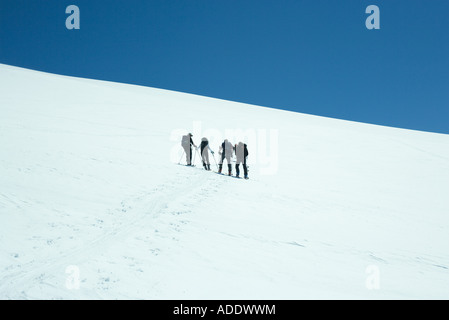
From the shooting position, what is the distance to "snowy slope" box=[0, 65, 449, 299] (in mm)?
5238

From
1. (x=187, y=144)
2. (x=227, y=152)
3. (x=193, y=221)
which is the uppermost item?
(x=187, y=144)

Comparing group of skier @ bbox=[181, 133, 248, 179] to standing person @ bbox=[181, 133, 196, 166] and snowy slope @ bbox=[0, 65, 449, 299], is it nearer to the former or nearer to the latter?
standing person @ bbox=[181, 133, 196, 166]

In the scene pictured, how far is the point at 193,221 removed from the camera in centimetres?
766

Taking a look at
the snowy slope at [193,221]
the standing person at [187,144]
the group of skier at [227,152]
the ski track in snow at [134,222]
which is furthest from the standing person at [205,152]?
the ski track in snow at [134,222]

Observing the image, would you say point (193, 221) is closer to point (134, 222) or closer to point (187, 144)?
point (134, 222)

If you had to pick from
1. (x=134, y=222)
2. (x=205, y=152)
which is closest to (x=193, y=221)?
(x=134, y=222)

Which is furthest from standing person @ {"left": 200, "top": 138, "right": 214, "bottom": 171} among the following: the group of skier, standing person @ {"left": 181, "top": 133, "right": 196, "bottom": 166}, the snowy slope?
the snowy slope

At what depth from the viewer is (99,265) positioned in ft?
17.2

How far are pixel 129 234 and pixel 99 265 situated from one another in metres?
1.20

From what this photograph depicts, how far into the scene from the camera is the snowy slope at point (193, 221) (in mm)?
5238

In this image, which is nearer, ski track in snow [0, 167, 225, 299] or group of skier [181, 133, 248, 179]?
ski track in snow [0, 167, 225, 299]

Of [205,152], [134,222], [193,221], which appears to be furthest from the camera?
[205,152]
